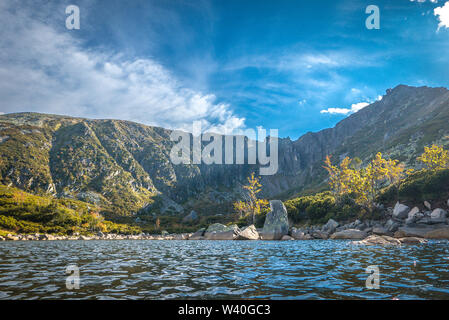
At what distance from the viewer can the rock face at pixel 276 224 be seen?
55172 mm

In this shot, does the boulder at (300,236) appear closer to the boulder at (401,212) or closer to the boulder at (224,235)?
the boulder at (224,235)

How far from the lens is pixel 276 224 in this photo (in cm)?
5734

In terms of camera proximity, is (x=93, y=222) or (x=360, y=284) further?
(x=93, y=222)

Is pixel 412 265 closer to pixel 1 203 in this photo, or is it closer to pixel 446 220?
pixel 446 220

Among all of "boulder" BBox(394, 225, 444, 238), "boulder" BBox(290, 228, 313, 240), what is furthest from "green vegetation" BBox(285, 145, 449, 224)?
"boulder" BBox(290, 228, 313, 240)

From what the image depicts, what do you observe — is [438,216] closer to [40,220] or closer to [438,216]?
[438,216]

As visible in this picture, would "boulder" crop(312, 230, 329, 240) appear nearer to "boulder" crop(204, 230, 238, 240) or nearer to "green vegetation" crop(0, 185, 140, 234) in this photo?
"boulder" crop(204, 230, 238, 240)

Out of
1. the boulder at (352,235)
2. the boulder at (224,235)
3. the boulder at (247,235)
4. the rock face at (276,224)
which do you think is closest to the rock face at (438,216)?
the boulder at (352,235)

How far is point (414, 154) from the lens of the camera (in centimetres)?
12419

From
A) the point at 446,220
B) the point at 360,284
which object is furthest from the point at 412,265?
the point at 446,220

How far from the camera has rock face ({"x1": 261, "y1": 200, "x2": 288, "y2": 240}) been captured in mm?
55172

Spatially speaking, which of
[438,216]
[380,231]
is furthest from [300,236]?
[438,216]

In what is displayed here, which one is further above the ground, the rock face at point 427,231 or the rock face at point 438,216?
the rock face at point 438,216
